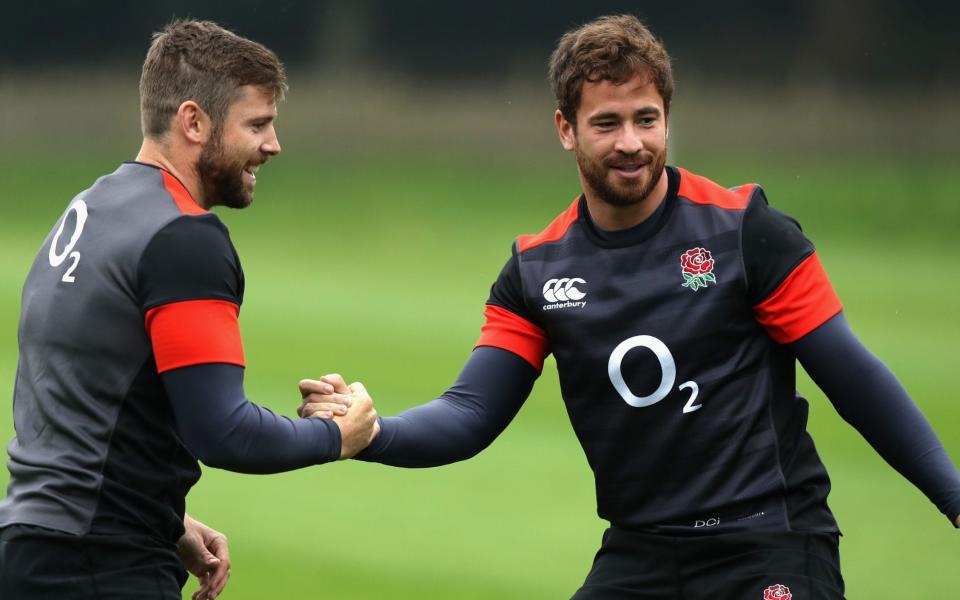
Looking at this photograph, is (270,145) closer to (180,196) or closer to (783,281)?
(180,196)

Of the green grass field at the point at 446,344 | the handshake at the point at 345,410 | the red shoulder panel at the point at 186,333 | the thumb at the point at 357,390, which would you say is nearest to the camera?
the red shoulder panel at the point at 186,333

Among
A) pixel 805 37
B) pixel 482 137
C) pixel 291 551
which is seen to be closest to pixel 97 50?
pixel 482 137

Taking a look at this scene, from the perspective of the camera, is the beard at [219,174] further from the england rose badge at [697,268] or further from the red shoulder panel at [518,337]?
the england rose badge at [697,268]

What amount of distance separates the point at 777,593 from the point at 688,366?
1.81 feet

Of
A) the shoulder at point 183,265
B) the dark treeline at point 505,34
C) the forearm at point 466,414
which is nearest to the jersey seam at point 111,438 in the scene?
the shoulder at point 183,265

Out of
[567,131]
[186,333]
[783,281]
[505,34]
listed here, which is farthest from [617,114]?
[505,34]

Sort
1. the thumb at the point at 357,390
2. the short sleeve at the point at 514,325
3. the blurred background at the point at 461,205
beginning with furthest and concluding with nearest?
the blurred background at the point at 461,205 → the short sleeve at the point at 514,325 → the thumb at the point at 357,390

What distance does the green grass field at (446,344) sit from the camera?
593 centimetres

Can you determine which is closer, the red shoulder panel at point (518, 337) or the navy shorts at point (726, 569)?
the navy shorts at point (726, 569)

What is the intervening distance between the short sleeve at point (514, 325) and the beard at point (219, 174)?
2.33 feet

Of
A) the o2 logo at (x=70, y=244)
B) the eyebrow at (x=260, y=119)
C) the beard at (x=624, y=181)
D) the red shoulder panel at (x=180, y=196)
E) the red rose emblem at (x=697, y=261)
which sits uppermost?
the beard at (x=624, y=181)

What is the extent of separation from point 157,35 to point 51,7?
39.5 ft

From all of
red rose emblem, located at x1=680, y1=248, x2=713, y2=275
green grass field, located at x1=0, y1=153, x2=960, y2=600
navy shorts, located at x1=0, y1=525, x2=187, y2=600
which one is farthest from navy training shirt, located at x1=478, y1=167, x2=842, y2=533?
green grass field, located at x1=0, y1=153, x2=960, y2=600

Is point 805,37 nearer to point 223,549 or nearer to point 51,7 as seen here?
point 51,7
